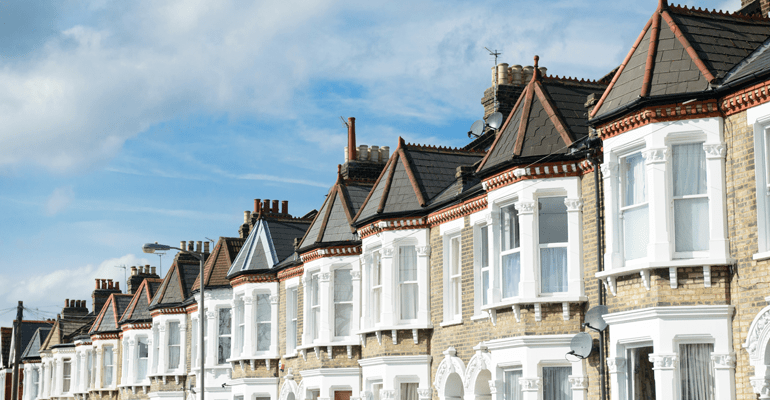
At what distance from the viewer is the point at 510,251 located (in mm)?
18438

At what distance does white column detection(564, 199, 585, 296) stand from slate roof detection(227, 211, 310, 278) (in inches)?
622

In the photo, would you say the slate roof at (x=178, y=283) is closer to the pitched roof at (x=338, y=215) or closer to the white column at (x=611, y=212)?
the pitched roof at (x=338, y=215)

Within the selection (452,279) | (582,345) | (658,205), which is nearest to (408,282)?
(452,279)

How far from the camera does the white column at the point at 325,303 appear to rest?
26203 millimetres

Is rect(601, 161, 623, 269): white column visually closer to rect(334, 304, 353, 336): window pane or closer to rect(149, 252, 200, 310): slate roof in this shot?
rect(334, 304, 353, 336): window pane

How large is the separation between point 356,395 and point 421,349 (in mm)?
4102

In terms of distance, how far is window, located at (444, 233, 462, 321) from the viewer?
21.9 m

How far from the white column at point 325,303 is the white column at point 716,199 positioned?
14033 mm

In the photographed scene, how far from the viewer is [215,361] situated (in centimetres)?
3422

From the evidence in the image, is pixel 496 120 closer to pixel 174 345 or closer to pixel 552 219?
pixel 552 219

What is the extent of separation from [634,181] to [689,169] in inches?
40.9

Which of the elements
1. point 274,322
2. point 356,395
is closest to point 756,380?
point 356,395

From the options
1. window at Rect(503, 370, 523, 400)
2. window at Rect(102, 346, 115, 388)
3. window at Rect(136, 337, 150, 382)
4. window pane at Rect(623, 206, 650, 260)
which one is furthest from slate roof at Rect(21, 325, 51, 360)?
window pane at Rect(623, 206, 650, 260)

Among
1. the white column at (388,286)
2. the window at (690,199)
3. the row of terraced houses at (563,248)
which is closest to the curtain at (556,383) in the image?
the row of terraced houses at (563,248)
